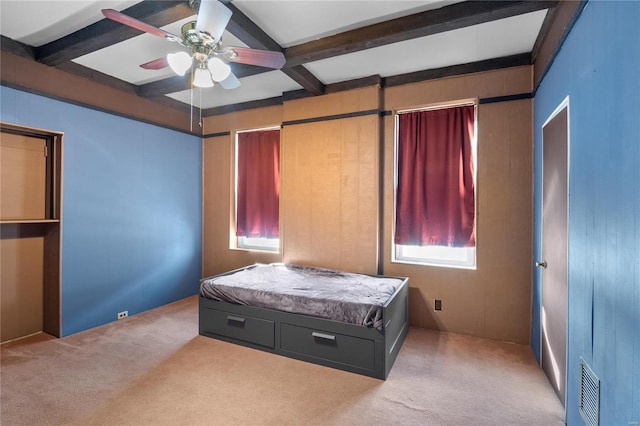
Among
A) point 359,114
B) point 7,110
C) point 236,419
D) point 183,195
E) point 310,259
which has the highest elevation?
point 359,114

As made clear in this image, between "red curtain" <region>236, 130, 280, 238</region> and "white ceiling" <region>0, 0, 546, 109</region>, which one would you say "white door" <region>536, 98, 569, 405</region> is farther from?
"red curtain" <region>236, 130, 280, 238</region>

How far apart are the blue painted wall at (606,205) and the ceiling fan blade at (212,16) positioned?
1.82m

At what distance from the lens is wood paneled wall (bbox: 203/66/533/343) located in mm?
2918

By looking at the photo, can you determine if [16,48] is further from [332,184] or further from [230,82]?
[332,184]

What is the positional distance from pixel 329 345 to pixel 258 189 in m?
2.46

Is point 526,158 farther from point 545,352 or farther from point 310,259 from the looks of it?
point 310,259

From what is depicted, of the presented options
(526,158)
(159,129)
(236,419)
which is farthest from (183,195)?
(526,158)

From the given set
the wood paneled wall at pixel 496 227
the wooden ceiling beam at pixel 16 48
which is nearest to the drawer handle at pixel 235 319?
the wood paneled wall at pixel 496 227

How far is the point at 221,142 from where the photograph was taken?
4520mm

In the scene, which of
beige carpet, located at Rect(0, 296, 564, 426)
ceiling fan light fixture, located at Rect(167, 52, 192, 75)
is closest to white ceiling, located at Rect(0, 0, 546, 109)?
ceiling fan light fixture, located at Rect(167, 52, 192, 75)

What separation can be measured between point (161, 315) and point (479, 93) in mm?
4344

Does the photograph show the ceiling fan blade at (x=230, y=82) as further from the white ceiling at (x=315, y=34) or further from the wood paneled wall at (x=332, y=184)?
the wood paneled wall at (x=332, y=184)

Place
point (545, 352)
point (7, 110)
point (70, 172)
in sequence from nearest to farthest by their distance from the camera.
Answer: point (545, 352), point (7, 110), point (70, 172)

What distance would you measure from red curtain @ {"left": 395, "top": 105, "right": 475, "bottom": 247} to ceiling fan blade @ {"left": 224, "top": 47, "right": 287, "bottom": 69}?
5.97ft
